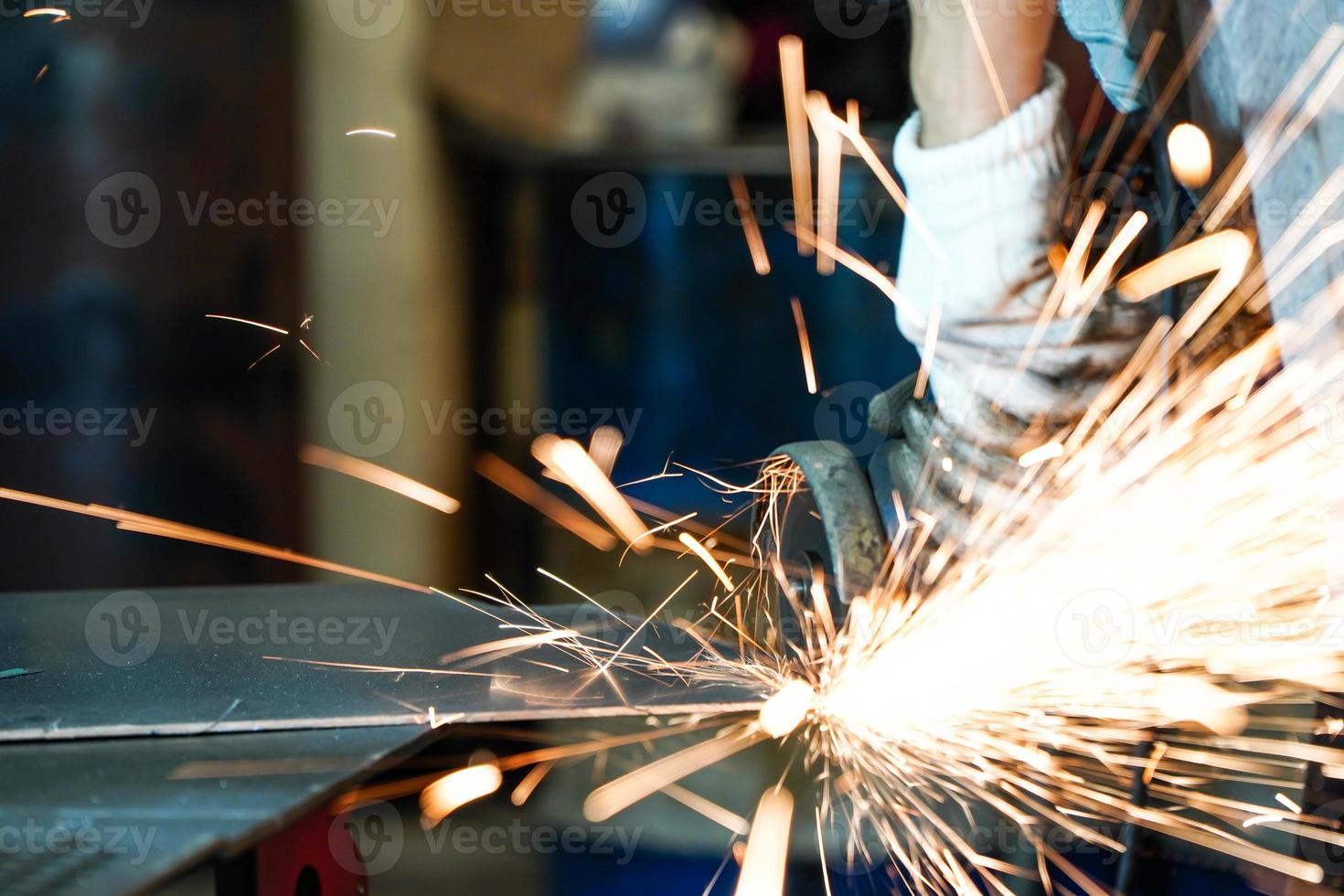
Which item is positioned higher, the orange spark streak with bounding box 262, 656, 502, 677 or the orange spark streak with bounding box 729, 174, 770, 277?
the orange spark streak with bounding box 729, 174, 770, 277

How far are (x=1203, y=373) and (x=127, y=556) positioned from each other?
2.31m

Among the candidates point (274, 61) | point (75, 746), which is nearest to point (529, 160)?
point (274, 61)

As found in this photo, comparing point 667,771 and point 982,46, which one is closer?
point 982,46

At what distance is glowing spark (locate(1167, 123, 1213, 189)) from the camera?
1.11 meters

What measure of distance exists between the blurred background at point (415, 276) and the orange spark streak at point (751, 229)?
19mm

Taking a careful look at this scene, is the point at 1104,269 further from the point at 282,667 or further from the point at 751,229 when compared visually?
the point at 751,229

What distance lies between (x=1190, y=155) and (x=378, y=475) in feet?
6.67

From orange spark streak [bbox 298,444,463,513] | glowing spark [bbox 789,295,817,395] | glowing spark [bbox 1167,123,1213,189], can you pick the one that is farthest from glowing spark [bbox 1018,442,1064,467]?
orange spark streak [bbox 298,444,463,513]

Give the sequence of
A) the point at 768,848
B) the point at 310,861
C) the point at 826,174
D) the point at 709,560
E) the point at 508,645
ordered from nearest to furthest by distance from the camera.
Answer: the point at 310,861, the point at 508,645, the point at 709,560, the point at 768,848, the point at 826,174

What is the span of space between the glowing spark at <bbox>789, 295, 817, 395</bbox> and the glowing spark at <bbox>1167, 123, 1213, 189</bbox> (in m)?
1.48

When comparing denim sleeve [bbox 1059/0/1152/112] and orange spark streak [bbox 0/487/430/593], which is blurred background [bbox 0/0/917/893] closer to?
orange spark streak [bbox 0/487/430/593]

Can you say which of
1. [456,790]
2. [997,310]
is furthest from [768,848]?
[997,310]

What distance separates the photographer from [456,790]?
2.58 metres

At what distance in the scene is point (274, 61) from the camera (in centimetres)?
238
